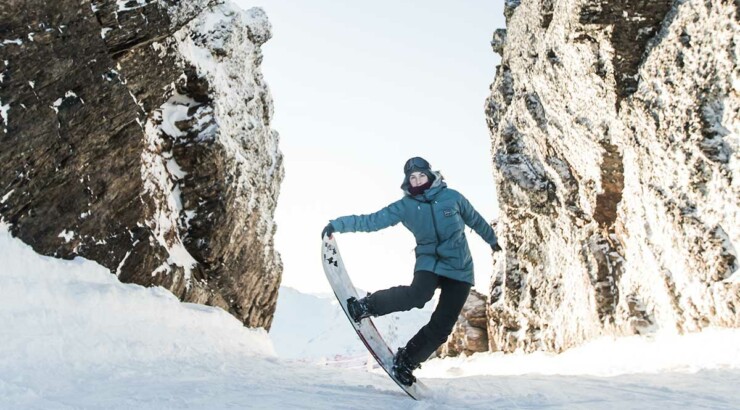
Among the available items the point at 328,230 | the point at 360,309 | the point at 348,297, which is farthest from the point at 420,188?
the point at 348,297

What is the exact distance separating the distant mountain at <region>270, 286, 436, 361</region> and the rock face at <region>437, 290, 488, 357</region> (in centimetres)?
7537

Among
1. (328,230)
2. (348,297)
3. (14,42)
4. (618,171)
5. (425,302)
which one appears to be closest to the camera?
(425,302)

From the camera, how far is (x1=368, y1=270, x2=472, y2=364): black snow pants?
6.37 metres

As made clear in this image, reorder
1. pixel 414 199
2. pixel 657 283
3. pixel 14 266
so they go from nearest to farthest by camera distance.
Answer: pixel 414 199, pixel 14 266, pixel 657 283

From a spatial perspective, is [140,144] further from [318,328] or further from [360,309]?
[318,328]

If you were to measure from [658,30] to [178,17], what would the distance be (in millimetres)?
12938

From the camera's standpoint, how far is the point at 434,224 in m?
6.60

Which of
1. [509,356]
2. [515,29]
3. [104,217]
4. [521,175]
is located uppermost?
[515,29]

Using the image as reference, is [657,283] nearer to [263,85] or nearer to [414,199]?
[414,199]

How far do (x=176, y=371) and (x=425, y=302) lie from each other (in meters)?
3.33

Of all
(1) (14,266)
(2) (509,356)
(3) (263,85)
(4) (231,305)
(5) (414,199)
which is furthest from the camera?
(2) (509,356)

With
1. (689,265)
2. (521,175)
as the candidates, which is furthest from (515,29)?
(689,265)

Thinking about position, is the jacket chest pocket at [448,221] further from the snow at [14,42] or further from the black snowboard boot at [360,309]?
the snow at [14,42]

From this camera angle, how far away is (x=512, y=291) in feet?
89.1
